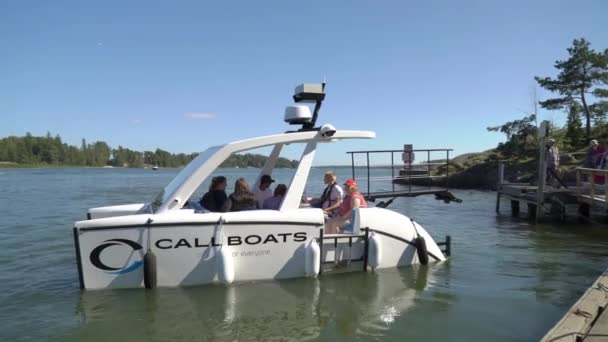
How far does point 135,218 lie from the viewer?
6164mm

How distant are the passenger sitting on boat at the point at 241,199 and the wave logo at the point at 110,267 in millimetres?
1433

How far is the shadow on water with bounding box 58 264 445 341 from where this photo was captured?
17.4 ft

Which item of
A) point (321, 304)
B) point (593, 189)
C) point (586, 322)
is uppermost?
point (593, 189)

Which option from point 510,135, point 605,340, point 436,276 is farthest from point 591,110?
point 605,340

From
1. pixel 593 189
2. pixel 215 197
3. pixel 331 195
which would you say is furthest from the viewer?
pixel 593 189

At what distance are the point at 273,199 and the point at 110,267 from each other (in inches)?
101

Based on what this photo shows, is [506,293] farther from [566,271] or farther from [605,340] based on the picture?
[605,340]

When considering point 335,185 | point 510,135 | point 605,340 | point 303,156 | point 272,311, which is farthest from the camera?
point 510,135

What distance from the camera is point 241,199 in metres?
6.94

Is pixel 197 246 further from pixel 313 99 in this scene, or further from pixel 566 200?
pixel 566 200

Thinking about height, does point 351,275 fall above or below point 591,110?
below

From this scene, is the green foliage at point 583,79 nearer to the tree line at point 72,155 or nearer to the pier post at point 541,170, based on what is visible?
the pier post at point 541,170

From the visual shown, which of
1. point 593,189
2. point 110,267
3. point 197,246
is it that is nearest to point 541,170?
point 593,189

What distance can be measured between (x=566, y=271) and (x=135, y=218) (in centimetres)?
750
